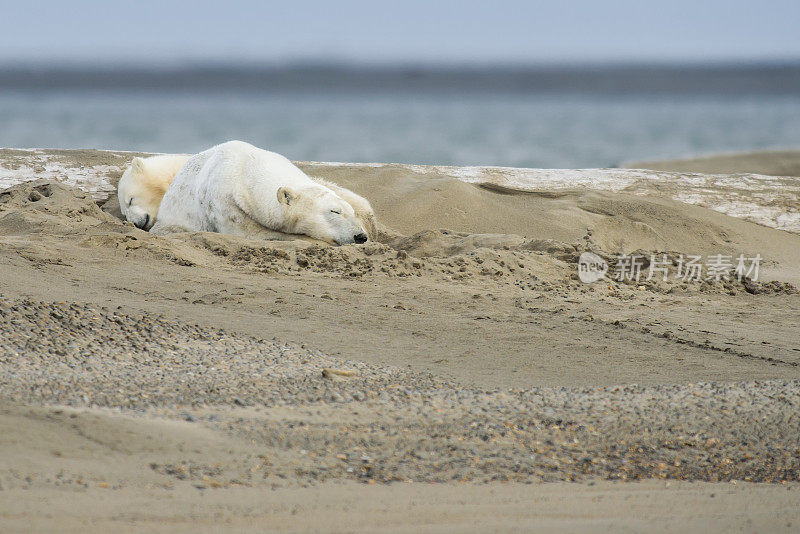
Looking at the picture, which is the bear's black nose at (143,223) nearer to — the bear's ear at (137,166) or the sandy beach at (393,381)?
the sandy beach at (393,381)

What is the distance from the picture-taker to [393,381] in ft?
13.8

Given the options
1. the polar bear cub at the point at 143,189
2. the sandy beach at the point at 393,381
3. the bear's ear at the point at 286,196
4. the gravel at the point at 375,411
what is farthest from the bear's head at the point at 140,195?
the gravel at the point at 375,411

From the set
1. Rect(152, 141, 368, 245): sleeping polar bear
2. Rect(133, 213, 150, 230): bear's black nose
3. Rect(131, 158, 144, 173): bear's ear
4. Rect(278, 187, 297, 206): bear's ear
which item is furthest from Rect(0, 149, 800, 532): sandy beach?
Rect(131, 158, 144, 173): bear's ear

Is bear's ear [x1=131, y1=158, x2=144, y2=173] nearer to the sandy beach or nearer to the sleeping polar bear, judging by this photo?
the sleeping polar bear

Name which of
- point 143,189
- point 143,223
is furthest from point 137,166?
point 143,223

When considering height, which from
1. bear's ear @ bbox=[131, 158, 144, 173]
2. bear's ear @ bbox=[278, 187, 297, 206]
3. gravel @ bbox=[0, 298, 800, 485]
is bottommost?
gravel @ bbox=[0, 298, 800, 485]

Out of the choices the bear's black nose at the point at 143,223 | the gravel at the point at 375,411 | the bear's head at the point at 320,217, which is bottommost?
the gravel at the point at 375,411

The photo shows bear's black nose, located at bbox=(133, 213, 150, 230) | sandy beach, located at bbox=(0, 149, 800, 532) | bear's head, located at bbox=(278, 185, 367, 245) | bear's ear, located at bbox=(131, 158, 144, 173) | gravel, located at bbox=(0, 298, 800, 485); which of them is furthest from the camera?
bear's ear, located at bbox=(131, 158, 144, 173)

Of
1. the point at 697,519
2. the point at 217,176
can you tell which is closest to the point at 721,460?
the point at 697,519

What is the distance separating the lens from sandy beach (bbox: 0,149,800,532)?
2.67 meters

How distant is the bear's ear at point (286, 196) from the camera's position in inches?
317

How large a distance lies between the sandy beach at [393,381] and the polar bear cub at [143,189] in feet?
1.64

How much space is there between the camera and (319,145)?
137 feet

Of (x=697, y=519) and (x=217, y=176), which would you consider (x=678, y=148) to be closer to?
(x=217, y=176)
